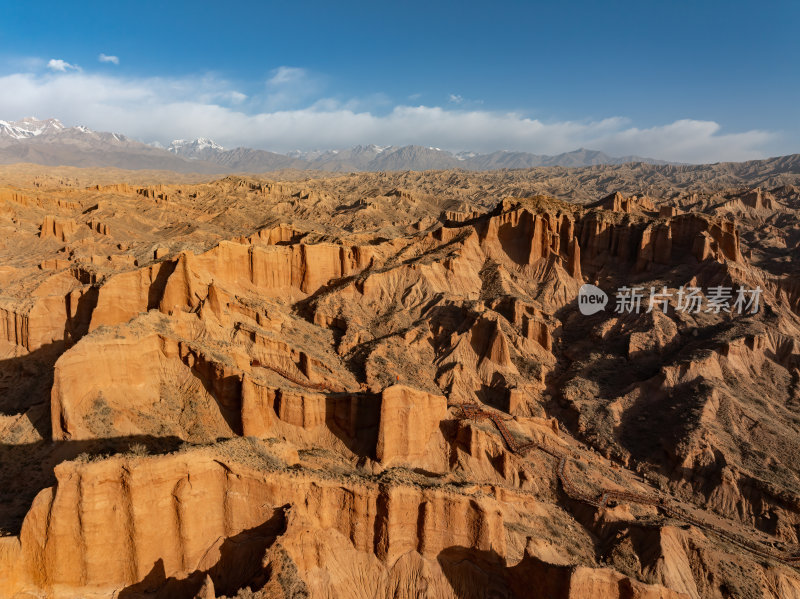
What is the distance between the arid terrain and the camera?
13.2m

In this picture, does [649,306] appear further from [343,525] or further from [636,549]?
[343,525]

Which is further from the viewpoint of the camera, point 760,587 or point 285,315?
point 285,315

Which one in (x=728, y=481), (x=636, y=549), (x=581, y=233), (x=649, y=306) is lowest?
(x=728, y=481)

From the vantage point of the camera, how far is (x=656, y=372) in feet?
113

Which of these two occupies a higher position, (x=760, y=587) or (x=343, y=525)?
(x=343, y=525)

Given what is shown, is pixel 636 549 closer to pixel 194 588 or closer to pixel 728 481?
pixel 728 481

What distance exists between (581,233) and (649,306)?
14523 millimetres

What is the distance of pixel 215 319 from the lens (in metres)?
28.9

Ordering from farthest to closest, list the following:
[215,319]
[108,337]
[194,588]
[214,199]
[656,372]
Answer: [214,199] < [656,372] < [215,319] < [108,337] < [194,588]

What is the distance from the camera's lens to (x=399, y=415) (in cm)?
2162

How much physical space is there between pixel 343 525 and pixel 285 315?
72.8 ft

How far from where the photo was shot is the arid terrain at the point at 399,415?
1321 cm

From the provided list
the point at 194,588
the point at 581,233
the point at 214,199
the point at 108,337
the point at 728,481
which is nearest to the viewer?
the point at 194,588

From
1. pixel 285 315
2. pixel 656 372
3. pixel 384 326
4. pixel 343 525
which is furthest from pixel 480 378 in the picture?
pixel 343 525
